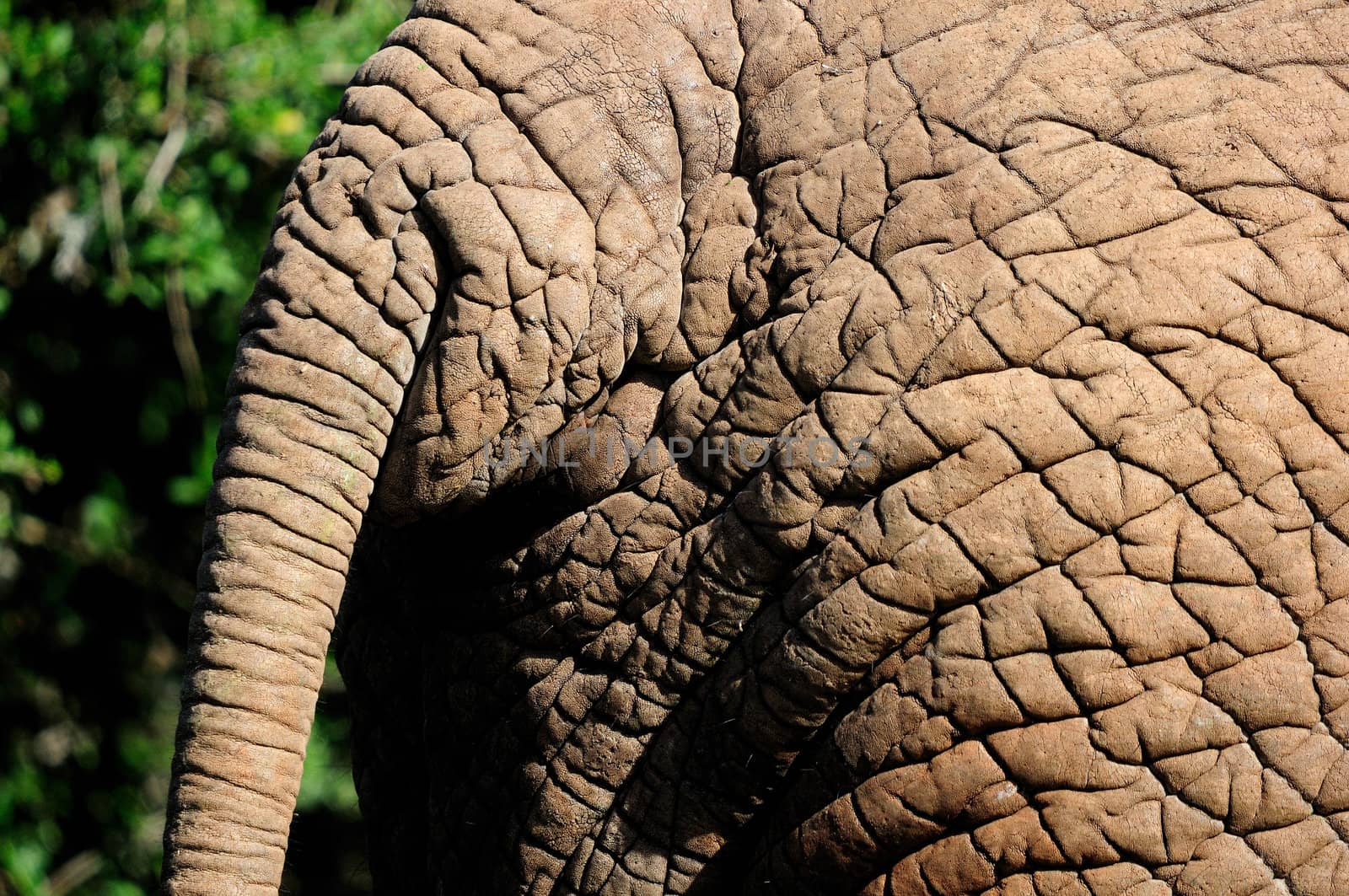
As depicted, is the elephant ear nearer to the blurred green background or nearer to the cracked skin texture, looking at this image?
the cracked skin texture

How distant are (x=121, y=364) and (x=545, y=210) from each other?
494cm

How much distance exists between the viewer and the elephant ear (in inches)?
103

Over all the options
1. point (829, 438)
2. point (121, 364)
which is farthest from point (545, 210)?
point (121, 364)

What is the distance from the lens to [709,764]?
8.65ft

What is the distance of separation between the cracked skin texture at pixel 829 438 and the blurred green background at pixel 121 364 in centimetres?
358

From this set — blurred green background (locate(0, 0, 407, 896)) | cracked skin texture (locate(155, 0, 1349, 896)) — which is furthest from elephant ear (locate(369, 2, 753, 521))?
blurred green background (locate(0, 0, 407, 896))

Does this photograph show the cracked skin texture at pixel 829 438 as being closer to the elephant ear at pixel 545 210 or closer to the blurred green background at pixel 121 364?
the elephant ear at pixel 545 210

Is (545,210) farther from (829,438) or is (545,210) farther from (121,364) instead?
(121,364)

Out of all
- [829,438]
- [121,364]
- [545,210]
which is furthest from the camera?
[121,364]

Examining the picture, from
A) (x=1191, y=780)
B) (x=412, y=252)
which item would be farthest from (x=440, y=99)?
(x=1191, y=780)

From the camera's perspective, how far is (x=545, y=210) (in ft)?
8.57

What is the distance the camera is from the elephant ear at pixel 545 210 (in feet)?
8.56

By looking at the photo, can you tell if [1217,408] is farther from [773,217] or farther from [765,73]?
[765,73]

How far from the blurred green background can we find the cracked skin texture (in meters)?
3.58
